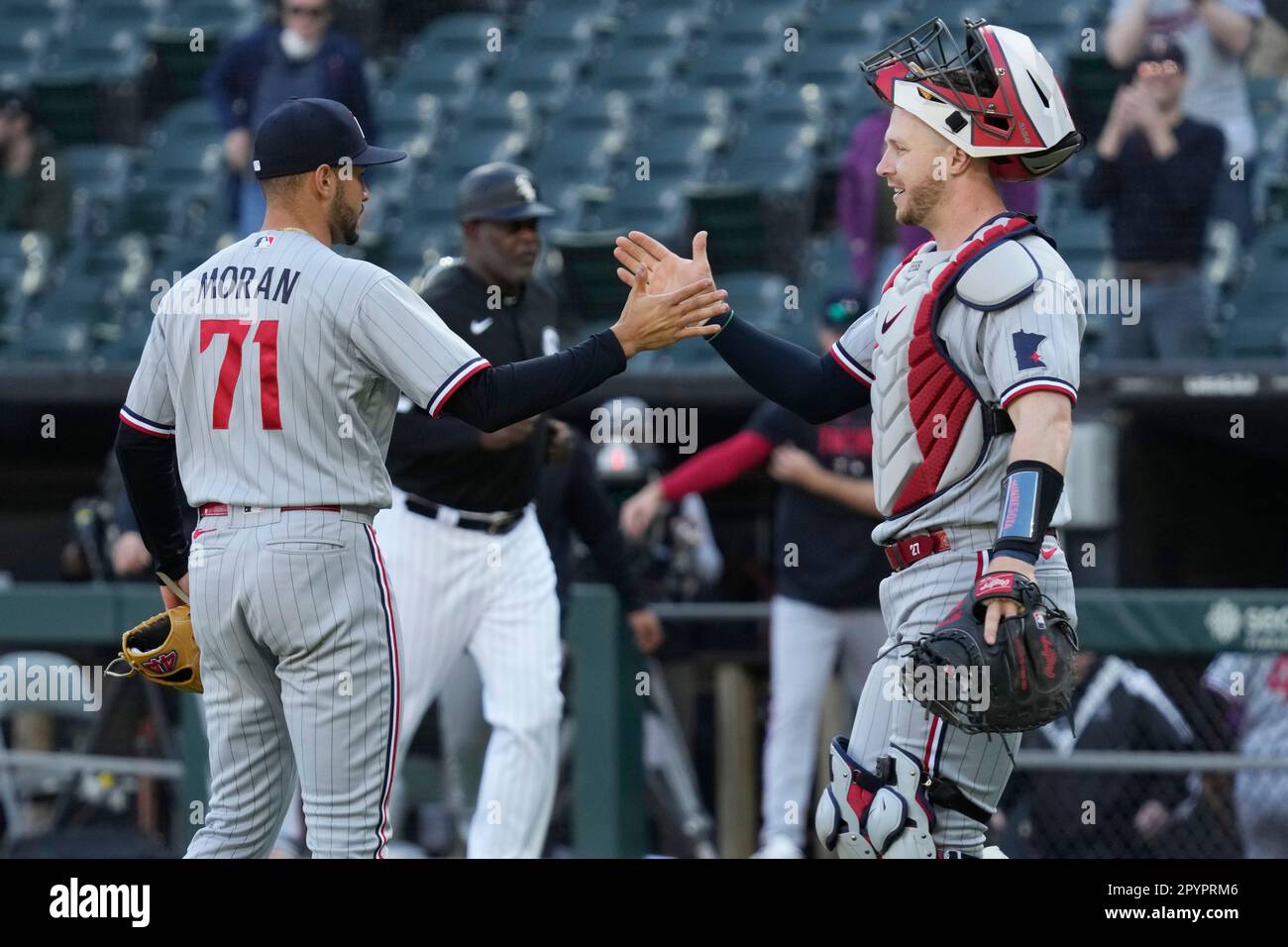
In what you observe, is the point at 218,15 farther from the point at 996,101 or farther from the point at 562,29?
the point at 996,101

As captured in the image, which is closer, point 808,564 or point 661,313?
point 661,313

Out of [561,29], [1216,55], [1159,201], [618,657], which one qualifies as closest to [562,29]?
[561,29]

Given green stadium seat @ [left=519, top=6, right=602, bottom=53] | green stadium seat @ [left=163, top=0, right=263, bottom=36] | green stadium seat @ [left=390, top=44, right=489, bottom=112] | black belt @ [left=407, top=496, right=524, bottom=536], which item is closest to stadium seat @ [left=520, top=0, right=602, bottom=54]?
green stadium seat @ [left=519, top=6, right=602, bottom=53]

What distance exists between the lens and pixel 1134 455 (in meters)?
7.33

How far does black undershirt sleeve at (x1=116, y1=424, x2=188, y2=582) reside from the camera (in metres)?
3.97

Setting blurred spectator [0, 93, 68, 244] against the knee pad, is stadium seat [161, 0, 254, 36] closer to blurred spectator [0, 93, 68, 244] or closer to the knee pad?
blurred spectator [0, 93, 68, 244]

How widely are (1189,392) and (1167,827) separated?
169 cm

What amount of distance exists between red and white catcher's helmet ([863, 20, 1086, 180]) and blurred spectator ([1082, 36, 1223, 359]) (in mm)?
3733

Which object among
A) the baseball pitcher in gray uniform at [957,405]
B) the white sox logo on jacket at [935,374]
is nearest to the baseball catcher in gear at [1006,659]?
the baseball pitcher in gray uniform at [957,405]

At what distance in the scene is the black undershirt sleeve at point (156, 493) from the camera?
3.97 meters

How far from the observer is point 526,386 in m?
3.73

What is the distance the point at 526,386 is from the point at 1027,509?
94cm

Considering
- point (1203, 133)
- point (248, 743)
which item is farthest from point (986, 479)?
point (1203, 133)
